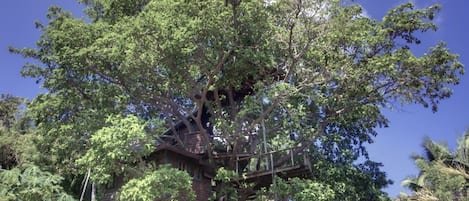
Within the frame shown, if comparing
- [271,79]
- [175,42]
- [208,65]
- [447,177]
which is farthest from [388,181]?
[175,42]

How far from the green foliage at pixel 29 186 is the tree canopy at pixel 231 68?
46.6 inches

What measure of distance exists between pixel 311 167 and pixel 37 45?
11620 millimetres

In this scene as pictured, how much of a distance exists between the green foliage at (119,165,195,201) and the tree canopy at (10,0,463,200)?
0.90 meters

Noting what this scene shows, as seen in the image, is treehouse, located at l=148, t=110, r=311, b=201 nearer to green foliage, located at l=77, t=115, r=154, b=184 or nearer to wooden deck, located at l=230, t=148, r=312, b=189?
wooden deck, located at l=230, t=148, r=312, b=189

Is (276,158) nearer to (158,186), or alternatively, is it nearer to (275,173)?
(275,173)

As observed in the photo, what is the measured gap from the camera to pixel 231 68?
16125 millimetres

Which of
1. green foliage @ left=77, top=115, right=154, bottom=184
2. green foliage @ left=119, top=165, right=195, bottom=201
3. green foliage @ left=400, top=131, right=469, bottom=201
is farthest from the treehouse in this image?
green foliage @ left=400, top=131, right=469, bottom=201

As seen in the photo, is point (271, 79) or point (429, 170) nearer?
point (429, 170)

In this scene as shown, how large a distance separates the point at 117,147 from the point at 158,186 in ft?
5.47

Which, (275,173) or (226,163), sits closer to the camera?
(275,173)

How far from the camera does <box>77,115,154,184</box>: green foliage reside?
13.2 metres

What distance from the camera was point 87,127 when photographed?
15.9 metres

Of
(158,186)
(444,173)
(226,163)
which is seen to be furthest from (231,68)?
(444,173)

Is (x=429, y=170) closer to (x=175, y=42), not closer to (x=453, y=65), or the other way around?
(x=453, y=65)
